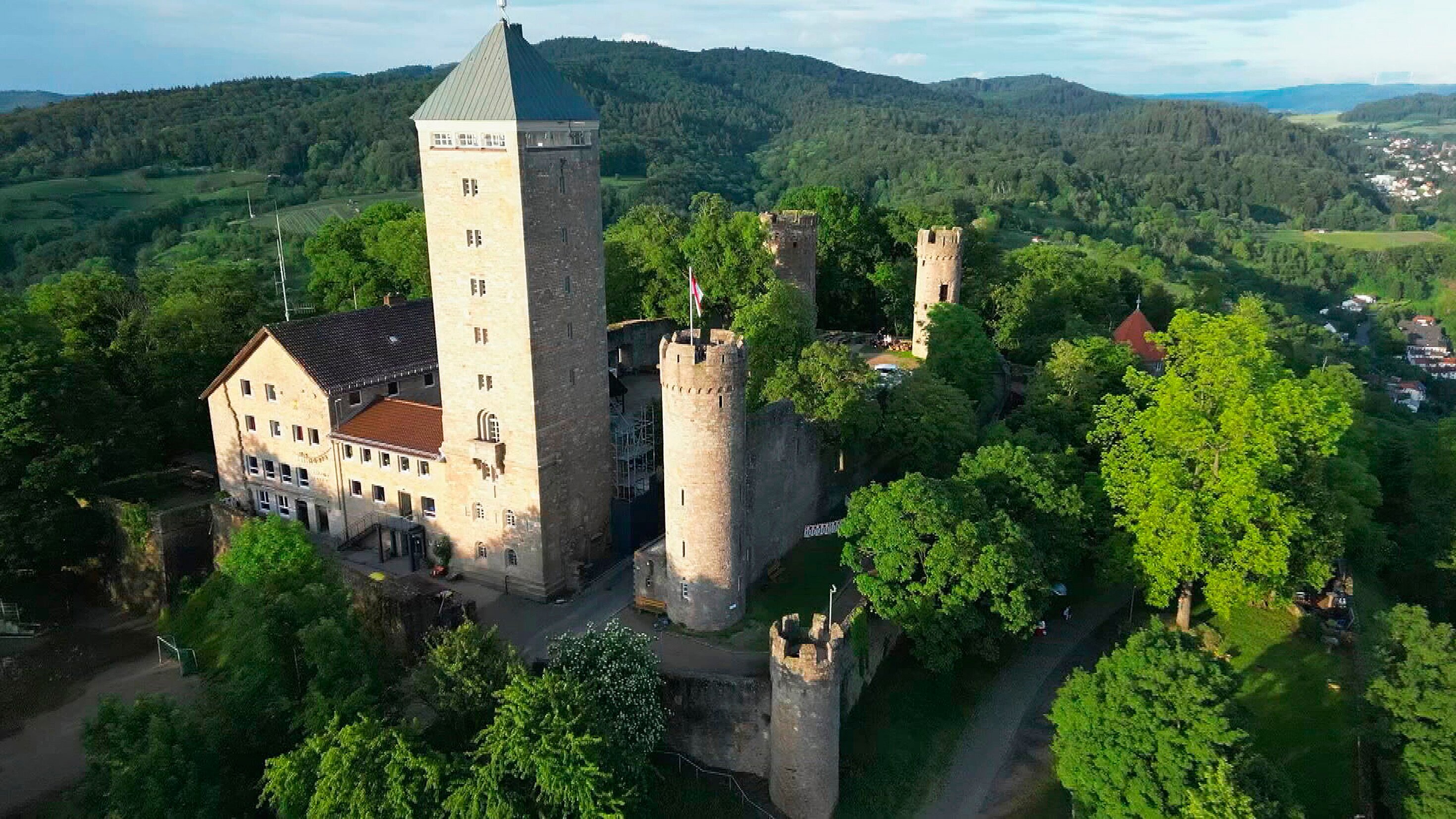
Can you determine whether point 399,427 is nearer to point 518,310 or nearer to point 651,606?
point 518,310

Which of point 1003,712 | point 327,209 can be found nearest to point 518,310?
point 1003,712

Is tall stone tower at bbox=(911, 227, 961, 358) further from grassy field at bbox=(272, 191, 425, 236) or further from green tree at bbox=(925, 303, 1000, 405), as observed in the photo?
grassy field at bbox=(272, 191, 425, 236)

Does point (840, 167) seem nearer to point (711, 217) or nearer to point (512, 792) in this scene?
point (711, 217)

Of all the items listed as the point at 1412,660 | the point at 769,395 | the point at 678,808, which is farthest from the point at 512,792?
the point at 1412,660

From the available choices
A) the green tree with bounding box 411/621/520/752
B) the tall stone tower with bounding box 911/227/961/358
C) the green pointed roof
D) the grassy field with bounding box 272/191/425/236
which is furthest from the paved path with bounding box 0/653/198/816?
the grassy field with bounding box 272/191/425/236

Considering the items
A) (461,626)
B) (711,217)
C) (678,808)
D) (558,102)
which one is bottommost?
(678,808)
